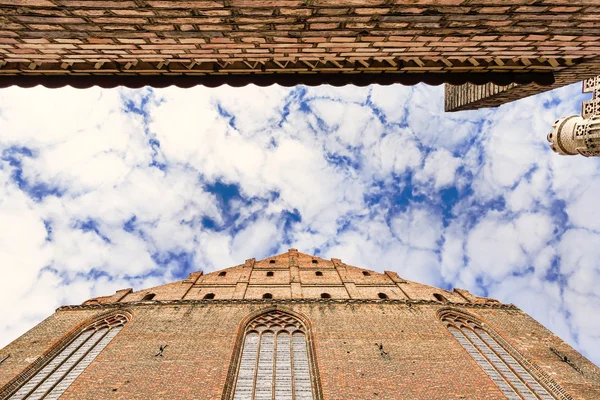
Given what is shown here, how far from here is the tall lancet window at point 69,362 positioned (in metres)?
9.88

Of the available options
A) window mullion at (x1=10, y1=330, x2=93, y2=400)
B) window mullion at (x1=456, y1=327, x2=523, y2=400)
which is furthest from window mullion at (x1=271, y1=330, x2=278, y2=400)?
window mullion at (x1=456, y1=327, x2=523, y2=400)

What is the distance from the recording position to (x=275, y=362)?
1112 cm

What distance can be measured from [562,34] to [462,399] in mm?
8744

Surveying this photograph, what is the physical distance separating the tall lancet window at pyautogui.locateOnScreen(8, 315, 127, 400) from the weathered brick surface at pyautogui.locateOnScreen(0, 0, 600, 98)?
8.95 meters

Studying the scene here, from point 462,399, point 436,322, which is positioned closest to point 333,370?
point 462,399

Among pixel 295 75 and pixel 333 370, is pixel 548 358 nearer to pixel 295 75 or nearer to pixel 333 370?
pixel 333 370

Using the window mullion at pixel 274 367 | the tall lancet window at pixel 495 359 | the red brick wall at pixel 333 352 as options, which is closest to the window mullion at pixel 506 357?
the tall lancet window at pixel 495 359

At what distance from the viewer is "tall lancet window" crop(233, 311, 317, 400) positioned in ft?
32.6

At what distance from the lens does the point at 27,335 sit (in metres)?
12.2

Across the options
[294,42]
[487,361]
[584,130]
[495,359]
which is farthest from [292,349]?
[584,130]

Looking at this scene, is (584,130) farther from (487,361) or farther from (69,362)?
(69,362)

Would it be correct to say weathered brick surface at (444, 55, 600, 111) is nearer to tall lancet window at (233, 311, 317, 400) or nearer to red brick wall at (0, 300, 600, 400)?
red brick wall at (0, 300, 600, 400)

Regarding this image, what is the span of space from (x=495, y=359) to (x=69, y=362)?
43.4 feet

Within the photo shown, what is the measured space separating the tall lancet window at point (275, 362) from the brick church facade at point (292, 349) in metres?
0.04
